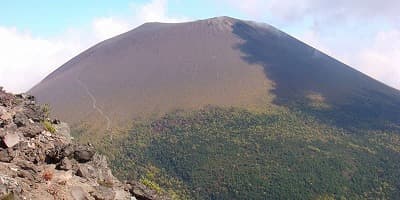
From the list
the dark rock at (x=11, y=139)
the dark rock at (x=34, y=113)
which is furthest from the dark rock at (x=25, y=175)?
the dark rock at (x=34, y=113)

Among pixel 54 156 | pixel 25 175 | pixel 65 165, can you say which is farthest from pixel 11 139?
Result: pixel 25 175

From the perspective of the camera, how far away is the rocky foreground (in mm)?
18766

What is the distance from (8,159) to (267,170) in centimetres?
14584

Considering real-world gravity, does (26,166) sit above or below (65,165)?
above

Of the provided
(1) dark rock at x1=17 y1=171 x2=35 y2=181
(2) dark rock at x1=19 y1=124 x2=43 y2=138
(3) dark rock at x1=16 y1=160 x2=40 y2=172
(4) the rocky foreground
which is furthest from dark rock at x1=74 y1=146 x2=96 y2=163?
(1) dark rock at x1=17 y1=171 x2=35 y2=181

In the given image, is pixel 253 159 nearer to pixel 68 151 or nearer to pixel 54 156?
pixel 68 151

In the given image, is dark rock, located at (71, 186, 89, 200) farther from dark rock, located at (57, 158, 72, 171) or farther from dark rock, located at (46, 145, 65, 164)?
dark rock, located at (46, 145, 65, 164)

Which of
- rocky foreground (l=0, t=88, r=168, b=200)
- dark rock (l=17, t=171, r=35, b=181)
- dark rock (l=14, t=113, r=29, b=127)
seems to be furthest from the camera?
dark rock (l=14, t=113, r=29, b=127)

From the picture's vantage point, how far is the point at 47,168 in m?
20.6

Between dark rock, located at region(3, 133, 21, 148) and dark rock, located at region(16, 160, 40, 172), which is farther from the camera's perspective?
dark rock, located at region(3, 133, 21, 148)

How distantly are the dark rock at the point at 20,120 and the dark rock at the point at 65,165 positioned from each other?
345cm

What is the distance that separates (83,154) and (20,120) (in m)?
3.40

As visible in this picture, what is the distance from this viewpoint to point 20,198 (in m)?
17.6

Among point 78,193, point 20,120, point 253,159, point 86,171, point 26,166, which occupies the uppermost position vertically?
point 20,120
